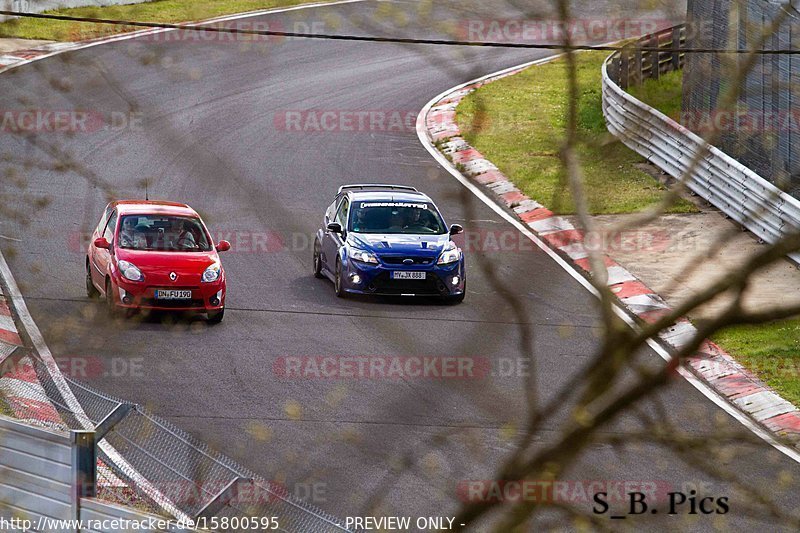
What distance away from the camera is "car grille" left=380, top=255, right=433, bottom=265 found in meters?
17.1

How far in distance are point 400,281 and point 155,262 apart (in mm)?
3548

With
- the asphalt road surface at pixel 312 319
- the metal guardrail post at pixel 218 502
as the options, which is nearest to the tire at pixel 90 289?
the asphalt road surface at pixel 312 319

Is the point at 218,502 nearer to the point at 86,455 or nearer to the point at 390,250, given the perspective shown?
the point at 86,455

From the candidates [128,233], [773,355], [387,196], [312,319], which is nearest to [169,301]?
[128,233]

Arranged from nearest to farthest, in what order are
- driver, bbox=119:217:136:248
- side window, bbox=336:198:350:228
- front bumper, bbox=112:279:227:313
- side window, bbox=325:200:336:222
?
front bumper, bbox=112:279:227:313, driver, bbox=119:217:136:248, side window, bbox=336:198:350:228, side window, bbox=325:200:336:222

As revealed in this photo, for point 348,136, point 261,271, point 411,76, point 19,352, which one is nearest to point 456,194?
point 19,352

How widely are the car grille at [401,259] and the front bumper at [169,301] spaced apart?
2.56 m

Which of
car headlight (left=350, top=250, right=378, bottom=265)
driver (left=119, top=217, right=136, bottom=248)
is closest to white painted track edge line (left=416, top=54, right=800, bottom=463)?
car headlight (left=350, top=250, right=378, bottom=265)

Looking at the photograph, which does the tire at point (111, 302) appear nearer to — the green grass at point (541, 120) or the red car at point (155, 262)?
the red car at point (155, 262)

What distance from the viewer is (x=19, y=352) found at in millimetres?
7922

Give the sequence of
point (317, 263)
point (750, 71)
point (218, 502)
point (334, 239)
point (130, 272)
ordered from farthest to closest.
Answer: point (317, 263) < point (334, 239) < point (130, 272) < point (218, 502) < point (750, 71)

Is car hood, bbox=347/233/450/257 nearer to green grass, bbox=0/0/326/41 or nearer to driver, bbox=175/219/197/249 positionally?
driver, bbox=175/219/197/249

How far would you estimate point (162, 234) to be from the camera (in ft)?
53.7

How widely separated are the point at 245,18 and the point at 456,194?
36018 mm
